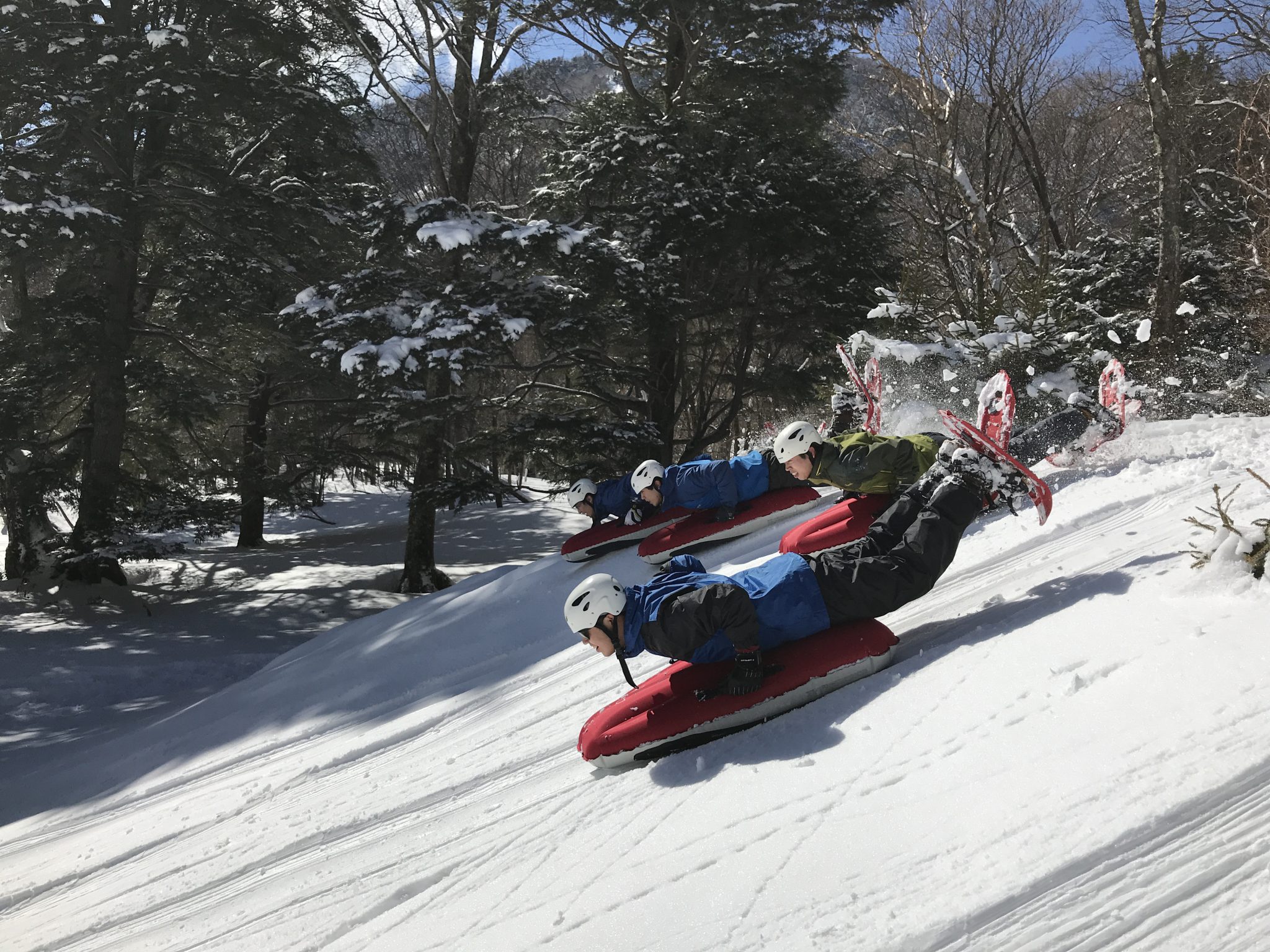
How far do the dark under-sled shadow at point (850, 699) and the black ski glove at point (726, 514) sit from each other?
314cm

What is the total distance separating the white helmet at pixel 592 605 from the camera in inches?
A: 135

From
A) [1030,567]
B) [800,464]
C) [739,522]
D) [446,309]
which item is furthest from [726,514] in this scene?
[446,309]

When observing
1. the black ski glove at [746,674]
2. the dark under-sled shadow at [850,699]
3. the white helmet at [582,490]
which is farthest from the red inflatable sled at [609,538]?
the black ski glove at [746,674]

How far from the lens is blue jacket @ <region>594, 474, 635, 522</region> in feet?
26.2

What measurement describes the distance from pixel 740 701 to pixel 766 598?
428 mm

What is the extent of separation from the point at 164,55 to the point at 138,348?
4.78 metres

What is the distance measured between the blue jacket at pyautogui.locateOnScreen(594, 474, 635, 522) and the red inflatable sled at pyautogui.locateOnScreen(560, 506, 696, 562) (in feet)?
0.52

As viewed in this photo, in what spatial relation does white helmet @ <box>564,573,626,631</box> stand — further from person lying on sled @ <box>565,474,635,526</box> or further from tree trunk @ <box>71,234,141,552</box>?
tree trunk @ <box>71,234,141,552</box>

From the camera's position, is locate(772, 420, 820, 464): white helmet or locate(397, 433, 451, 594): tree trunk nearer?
locate(772, 420, 820, 464): white helmet

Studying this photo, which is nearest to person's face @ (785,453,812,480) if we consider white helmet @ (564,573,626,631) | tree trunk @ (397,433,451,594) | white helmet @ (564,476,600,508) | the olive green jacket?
the olive green jacket

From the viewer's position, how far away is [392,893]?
322 centimetres

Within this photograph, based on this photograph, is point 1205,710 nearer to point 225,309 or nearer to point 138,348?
point 225,309

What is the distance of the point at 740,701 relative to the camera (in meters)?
3.44

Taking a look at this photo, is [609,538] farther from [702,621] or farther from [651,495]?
[702,621]
